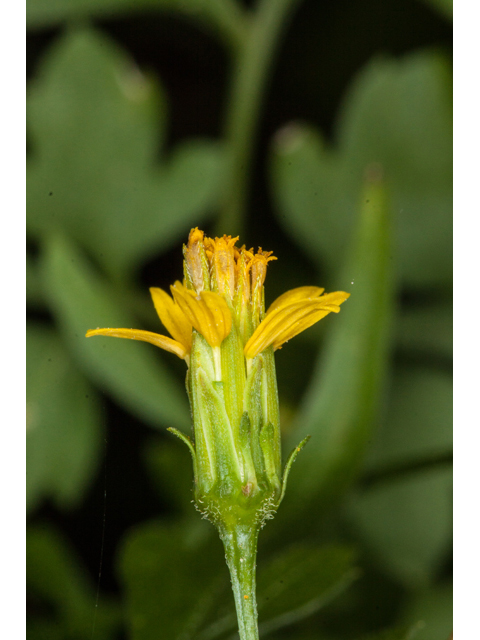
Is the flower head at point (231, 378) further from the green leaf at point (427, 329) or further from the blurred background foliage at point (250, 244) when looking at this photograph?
the green leaf at point (427, 329)

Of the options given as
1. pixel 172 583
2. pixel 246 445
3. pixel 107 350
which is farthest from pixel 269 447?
pixel 107 350

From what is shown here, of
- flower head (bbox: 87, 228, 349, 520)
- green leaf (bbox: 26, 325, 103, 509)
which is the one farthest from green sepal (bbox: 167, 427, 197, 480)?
green leaf (bbox: 26, 325, 103, 509)

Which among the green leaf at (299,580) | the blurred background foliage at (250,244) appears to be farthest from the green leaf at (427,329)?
the green leaf at (299,580)

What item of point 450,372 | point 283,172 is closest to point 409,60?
point 283,172

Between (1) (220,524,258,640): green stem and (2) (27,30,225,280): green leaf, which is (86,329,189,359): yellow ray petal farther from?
(2) (27,30,225,280): green leaf

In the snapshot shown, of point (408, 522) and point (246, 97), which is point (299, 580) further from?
point (246, 97)

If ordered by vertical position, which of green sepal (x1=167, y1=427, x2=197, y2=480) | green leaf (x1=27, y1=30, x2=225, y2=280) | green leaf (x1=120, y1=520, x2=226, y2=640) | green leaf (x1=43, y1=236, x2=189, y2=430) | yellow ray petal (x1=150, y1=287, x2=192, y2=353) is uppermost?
green leaf (x1=27, y1=30, x2=225, y2=280)
